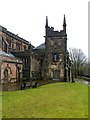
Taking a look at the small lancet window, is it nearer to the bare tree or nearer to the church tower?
the church tower

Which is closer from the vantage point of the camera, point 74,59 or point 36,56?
point 36,56

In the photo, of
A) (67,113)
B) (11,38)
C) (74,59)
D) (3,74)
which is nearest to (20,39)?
(11,38)

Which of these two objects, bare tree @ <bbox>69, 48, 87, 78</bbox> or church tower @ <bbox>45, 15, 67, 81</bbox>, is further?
bare tree @ <bbox>69, 48, 87, 78</bbox>

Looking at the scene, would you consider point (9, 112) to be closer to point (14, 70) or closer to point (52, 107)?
point (52, 107)

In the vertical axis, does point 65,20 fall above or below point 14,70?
above

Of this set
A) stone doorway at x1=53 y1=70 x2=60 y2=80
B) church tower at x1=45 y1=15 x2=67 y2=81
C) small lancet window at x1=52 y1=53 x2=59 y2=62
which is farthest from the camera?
small lancet window at x1=52 y1=53 x2=59 y2=62

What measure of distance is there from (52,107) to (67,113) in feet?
6.32

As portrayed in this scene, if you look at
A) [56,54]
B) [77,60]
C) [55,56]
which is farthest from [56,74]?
[77,60]

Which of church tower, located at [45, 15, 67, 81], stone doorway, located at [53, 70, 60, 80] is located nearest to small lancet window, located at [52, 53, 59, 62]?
church tower, located at [45, 15, 67, 81]

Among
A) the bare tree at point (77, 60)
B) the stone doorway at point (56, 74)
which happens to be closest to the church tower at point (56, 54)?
the stone doorway at point (56, 74)

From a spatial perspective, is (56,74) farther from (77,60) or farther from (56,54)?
(77,60)

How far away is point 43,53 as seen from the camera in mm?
55062

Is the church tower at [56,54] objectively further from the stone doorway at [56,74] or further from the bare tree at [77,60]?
the bare tree at [77,60]

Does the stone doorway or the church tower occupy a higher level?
the church tower
